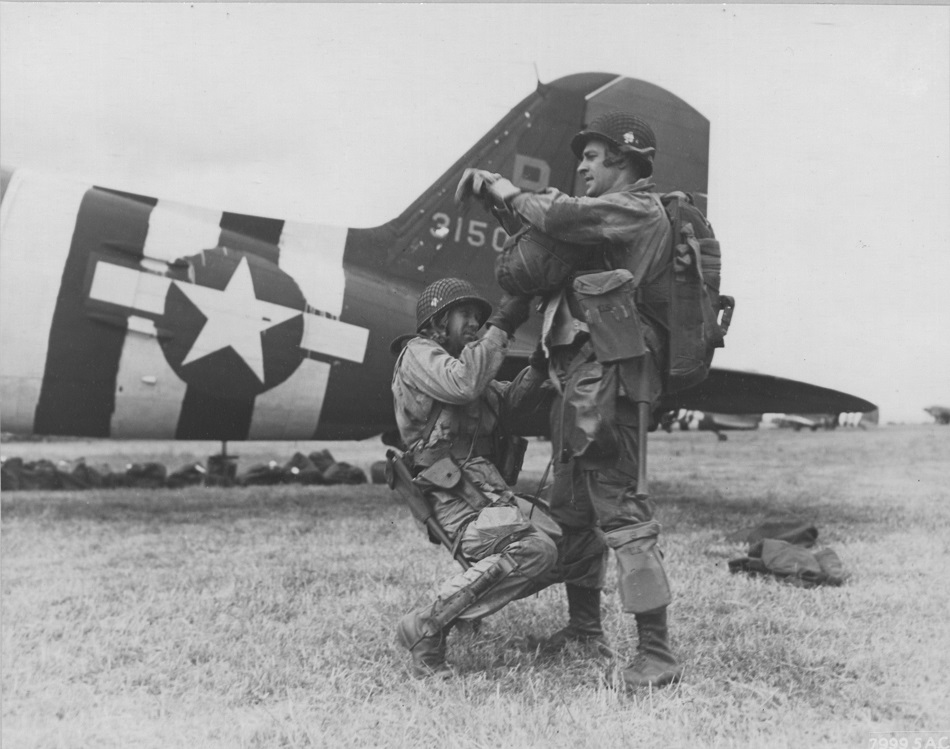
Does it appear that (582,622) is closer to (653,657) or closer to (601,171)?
(653,657)

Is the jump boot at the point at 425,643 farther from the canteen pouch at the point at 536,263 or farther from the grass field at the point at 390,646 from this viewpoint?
the canteen pouch at the point at 536,263

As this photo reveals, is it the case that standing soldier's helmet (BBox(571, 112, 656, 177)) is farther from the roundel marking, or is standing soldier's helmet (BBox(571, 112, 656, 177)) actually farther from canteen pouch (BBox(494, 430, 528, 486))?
the roundel marking

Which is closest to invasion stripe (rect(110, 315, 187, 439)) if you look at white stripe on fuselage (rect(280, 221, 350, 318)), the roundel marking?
the roundel marking

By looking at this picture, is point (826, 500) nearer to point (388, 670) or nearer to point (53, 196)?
point (388, 670)

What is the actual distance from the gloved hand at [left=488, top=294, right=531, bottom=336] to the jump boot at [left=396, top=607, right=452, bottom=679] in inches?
45.0

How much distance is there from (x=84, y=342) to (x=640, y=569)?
5447 millimetres

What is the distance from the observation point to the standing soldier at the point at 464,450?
2.96 meters

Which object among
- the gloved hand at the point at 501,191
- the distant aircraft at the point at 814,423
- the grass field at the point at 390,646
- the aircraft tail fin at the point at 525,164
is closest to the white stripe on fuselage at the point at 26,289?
the grass field at the point at 390,646

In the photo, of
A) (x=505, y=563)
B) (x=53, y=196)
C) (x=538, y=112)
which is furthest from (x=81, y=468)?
(x=505, y=563)

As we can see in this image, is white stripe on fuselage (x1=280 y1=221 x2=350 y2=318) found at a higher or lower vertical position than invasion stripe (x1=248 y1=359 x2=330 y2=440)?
higher

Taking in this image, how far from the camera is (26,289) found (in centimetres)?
641

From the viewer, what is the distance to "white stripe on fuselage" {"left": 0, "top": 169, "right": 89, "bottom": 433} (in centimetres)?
641

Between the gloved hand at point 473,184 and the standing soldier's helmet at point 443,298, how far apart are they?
37cm

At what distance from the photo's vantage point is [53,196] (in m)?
6.64
